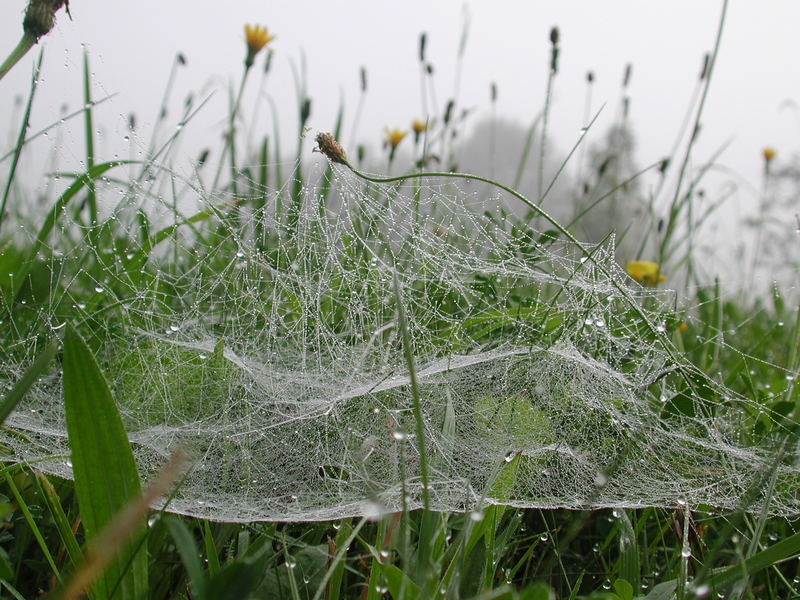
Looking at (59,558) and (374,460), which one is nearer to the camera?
(59,558)

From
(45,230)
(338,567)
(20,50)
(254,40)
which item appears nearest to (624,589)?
(338,567)

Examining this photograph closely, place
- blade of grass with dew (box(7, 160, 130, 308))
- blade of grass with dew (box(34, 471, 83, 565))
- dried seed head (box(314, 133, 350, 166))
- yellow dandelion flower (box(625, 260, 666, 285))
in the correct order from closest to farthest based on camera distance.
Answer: blade of grass with dew (box(34, 471, 83, 565)), dried seed head (box(314, 133, 350, 166)), blade of grass with dew (box(7, 160, 130, 308)), yellow dandelion flower (box(625, 260, 666, 285))

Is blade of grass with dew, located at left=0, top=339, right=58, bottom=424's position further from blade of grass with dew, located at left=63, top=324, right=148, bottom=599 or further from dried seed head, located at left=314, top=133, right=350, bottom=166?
dried seed head, located at left=314, top=133, right=350, bottom=166

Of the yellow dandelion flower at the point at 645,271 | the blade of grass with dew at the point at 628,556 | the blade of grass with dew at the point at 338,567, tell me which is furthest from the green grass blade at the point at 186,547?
the yellow dandelion flower at the point at 645,271

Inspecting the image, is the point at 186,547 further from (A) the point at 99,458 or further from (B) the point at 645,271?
(B) the point at 645,271

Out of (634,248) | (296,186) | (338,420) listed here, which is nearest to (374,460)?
A: (338,420)

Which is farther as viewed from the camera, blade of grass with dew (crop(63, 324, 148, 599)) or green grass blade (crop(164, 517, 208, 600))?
blade of grass with dew (crop(63, 324, 148, 599))

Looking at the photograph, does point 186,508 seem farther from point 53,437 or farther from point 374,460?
point 53,437

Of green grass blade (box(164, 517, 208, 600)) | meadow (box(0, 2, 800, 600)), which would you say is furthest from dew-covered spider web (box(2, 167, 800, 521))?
green grass blade (box(164, 517, 208, 600))
